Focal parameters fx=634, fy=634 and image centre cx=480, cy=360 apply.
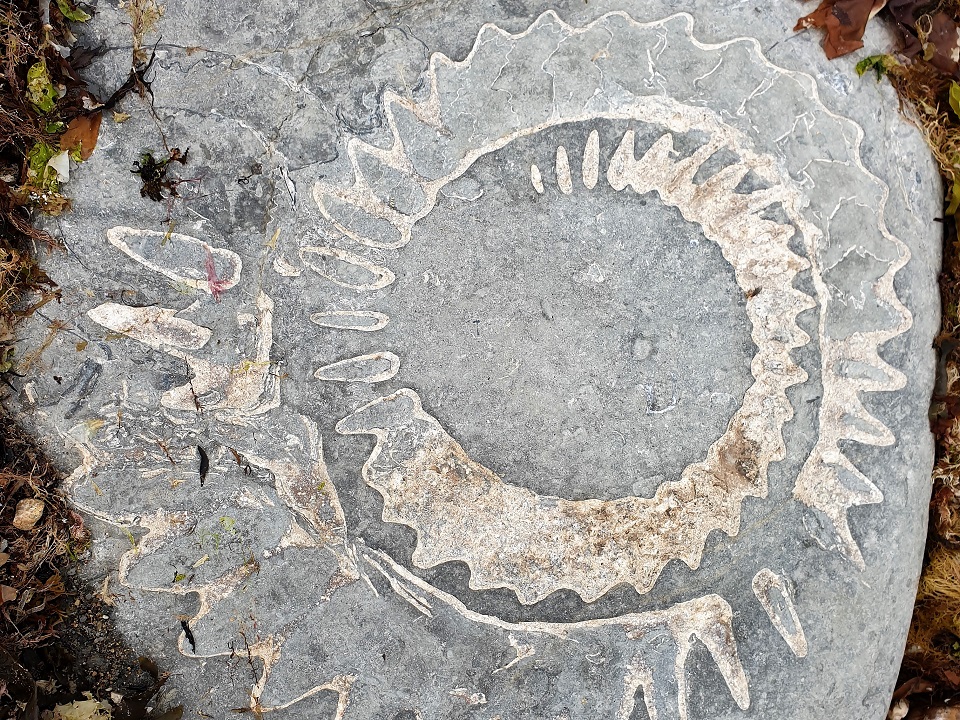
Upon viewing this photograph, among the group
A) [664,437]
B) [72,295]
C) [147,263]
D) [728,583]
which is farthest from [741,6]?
[72,295]

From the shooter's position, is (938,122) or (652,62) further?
(938,122)

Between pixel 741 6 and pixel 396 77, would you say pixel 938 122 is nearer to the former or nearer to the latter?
pixel 741 6

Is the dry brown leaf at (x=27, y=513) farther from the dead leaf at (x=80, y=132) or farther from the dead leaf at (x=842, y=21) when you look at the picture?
the dead leaf at (x=842, y=21)

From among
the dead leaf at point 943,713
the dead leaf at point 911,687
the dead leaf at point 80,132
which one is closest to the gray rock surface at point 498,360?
the dead leaf at point 80,132

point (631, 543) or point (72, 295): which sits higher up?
point (72, 295)

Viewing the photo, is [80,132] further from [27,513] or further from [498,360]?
[498,360]

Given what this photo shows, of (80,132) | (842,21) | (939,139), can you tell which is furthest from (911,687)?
(80,132)
